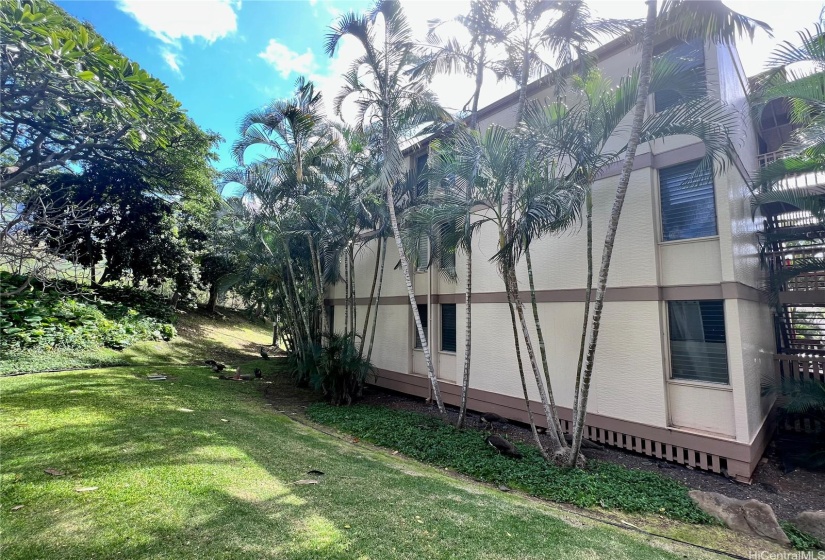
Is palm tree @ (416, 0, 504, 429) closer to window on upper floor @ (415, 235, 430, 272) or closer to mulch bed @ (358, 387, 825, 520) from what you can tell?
window on upper floor @ (415, 235, 430, 272)

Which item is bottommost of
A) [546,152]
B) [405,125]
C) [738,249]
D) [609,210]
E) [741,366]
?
[741,366]

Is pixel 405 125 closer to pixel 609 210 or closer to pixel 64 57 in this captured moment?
pixel 609 210

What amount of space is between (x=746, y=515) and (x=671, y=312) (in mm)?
3241

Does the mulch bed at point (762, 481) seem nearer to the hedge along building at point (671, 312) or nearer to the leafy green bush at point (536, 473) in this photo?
the hedge along building at point (671, 312)

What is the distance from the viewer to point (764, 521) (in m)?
4.10

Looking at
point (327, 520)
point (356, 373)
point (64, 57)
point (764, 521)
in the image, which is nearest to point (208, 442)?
point (327, 520)

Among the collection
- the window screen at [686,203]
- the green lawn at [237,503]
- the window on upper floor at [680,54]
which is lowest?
the green lawn at [237,503]

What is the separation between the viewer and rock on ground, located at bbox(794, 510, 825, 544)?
4000 mm

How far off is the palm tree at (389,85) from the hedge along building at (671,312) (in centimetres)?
280

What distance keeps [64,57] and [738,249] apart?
10.4 meters

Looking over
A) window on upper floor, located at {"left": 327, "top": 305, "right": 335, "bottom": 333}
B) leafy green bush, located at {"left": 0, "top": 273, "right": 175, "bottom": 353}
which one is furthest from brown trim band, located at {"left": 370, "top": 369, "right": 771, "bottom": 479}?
leafy green bush, located at {"left": 0, "top": 273, "right": 175, "bottom": 353}

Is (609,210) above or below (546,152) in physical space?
below

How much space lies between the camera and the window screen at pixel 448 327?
10.1 meters

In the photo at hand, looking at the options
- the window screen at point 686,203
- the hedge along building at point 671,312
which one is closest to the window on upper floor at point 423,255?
the hedge along building at point 671,312
